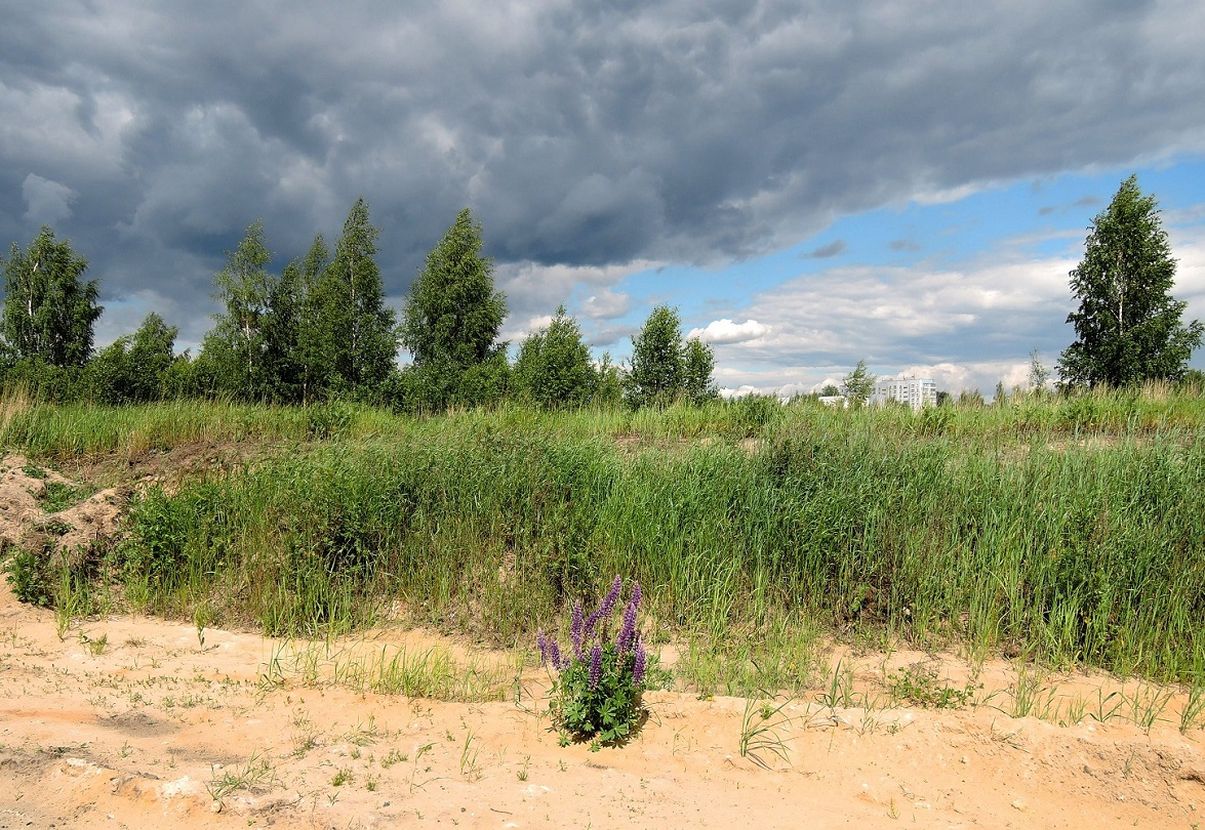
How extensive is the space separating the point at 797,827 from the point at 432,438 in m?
7.19

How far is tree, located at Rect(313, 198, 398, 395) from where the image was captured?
26391 millimetres

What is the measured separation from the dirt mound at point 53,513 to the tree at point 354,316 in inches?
552

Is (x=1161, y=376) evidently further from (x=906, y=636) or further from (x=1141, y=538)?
(x=906, y=636)

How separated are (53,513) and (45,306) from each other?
1054 inches

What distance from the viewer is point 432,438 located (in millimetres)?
9531

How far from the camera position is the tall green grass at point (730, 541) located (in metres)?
5.86

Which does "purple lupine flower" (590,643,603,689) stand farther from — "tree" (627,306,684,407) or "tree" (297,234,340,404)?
"tree" (297,234,340,404)

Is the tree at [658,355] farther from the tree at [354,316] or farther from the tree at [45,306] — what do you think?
the tree at [45,306]

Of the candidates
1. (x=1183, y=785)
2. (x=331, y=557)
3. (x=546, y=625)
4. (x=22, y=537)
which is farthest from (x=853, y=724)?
(x=22, y=537)

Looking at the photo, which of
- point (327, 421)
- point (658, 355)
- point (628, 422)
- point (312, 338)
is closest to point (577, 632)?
point (628, 422)

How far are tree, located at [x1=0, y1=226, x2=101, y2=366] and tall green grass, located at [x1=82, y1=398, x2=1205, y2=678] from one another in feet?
92.2

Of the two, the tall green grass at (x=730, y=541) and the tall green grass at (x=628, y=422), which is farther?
the tall green grass at (x=628, y=422)

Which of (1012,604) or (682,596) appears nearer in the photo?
(1012,604)

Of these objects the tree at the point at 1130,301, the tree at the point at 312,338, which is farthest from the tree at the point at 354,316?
the tree at the point at 1130,301
